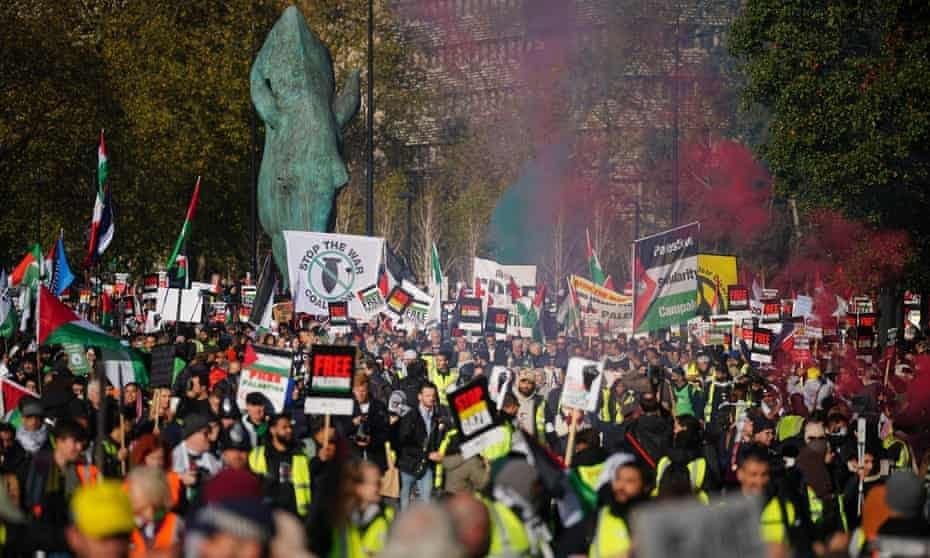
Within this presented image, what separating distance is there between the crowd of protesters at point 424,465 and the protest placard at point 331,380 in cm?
19

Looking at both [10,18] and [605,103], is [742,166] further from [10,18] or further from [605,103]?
[10,18]

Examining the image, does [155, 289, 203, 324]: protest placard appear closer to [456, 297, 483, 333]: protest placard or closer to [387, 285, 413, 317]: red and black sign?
[387, 285, 413, 317]: red and black sign

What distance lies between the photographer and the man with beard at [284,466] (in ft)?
35.9

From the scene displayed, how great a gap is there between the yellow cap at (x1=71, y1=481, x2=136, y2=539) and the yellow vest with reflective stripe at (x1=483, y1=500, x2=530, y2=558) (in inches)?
81.3

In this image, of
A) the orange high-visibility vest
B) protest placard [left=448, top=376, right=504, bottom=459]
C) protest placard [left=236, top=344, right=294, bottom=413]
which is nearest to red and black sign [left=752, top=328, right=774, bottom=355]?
protest placard [left=236, top=344, right=294, bottom=413]

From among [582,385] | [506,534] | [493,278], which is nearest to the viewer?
[506,534]

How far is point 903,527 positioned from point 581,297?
21.5 m

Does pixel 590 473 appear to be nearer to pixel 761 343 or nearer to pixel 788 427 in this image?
pixel 788 427

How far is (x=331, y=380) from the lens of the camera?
13.0 m

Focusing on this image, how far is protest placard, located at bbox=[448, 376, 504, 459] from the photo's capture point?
11.6 metres

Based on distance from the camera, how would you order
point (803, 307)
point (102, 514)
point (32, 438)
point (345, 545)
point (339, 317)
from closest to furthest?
point (102, 514), point (345, 545), point (32, 438), point (339, 317), point (803, 307)

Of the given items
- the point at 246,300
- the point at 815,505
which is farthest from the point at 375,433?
the point at 246,300

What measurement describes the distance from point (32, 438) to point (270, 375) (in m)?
2.87

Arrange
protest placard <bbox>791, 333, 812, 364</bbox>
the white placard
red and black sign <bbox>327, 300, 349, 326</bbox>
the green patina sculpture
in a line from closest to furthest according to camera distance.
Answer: the white placard → protest placard <bbox>791, 333, 812, 364</bbox> → red and black sign <bbox>327, 300, 349, 326</bbox> → the green patina sculpture
